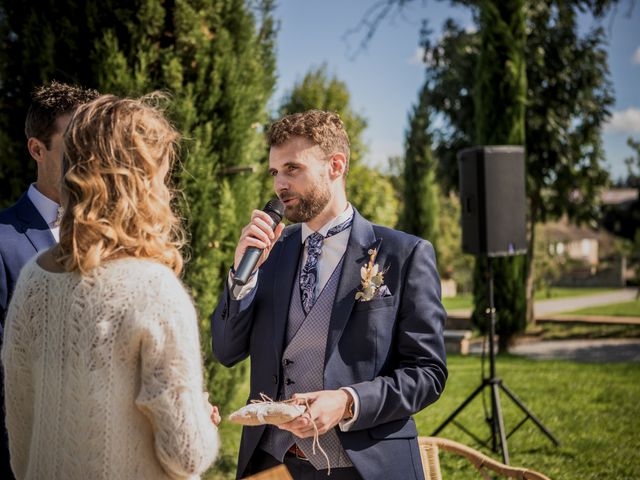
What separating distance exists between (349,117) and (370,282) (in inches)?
480

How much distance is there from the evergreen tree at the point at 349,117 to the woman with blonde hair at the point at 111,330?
38.2 ft

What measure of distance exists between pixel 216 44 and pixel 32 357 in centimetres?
345

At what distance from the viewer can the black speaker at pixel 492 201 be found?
6.23m

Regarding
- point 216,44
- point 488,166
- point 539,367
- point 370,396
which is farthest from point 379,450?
point 539,367

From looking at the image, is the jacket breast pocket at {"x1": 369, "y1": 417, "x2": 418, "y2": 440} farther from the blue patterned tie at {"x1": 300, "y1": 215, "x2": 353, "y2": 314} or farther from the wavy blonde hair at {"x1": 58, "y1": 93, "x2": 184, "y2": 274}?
the wavy blonde hair at {"x1": 58, "y1": 93, "x2": 184, "y2": 274}

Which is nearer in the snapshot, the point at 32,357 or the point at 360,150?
the point at 32,357

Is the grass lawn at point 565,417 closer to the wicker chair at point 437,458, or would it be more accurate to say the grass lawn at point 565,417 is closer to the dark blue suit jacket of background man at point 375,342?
the wicker chair at point 437,458

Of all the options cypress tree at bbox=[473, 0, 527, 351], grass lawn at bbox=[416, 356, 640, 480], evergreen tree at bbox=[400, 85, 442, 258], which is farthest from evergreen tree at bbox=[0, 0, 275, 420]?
evergreen tree at bbox=[400, 85, 442, 258]

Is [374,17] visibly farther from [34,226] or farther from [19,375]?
[19,375]

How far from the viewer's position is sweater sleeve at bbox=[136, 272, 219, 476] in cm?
137

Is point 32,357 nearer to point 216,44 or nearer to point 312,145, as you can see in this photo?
point 312,145

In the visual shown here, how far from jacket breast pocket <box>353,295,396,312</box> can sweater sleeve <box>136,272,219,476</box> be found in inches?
34.6

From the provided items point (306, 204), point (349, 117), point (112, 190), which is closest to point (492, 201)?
point (306, 204)

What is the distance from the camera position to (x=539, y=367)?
10.1 metres
